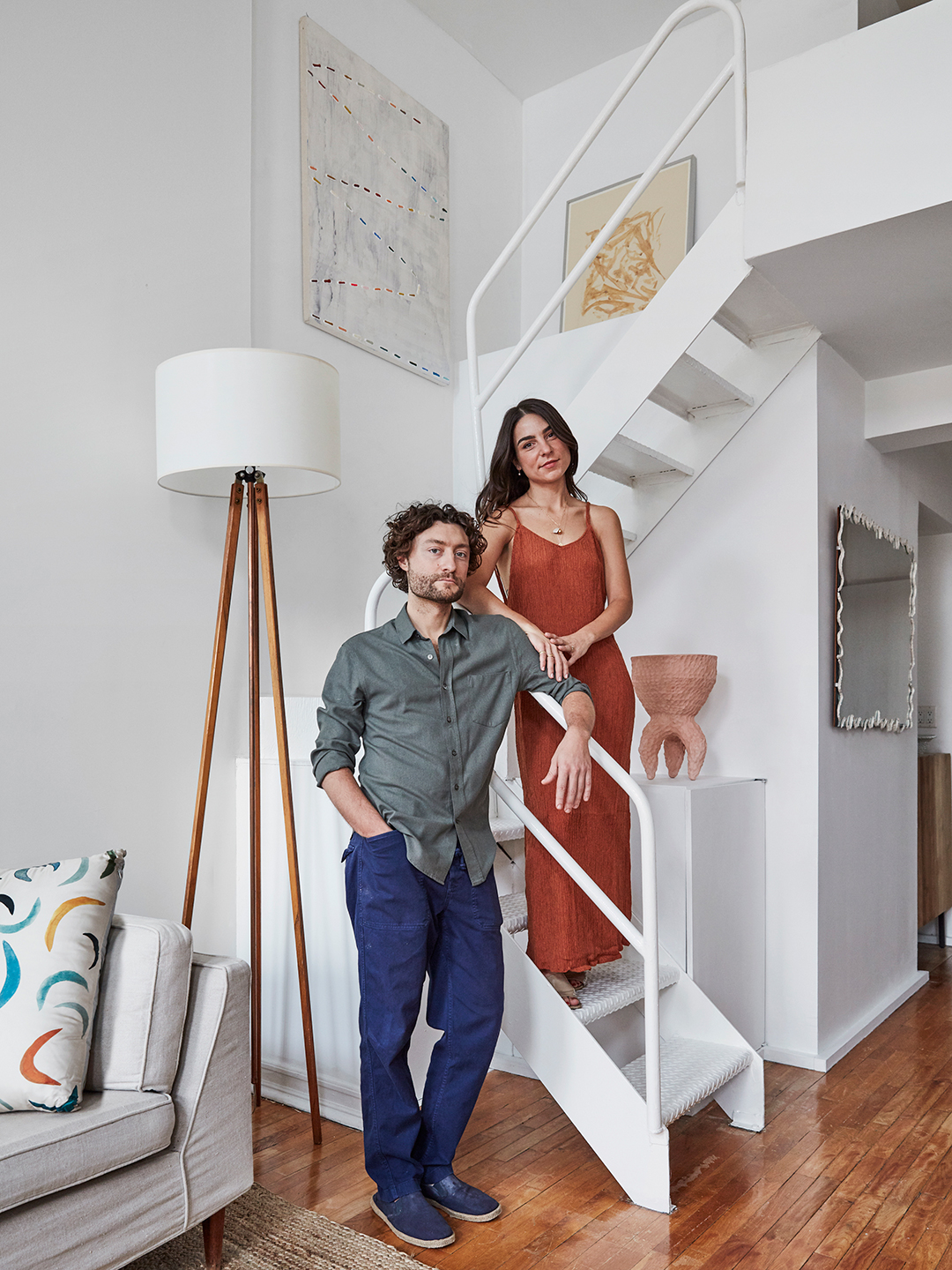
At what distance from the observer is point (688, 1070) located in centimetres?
250

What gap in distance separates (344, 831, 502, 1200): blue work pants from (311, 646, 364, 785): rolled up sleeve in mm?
171

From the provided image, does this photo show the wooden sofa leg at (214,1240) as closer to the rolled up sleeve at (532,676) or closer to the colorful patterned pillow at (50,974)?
the colorful patterned pillow at (50,974)

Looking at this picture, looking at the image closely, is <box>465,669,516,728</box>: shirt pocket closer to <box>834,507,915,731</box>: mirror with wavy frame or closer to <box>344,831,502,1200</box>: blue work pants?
<box>344,831,502,1200</box>: blue work pants

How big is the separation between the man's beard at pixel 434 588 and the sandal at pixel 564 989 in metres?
1.04

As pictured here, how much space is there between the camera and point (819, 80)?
261 centimetres

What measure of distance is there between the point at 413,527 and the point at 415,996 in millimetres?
1004

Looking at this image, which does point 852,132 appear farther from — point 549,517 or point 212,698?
point 212,698

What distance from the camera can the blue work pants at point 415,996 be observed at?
2072mm

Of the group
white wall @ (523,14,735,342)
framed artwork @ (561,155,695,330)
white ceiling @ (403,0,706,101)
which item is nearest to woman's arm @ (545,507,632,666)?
framed artwork @ (561,155,695,330)

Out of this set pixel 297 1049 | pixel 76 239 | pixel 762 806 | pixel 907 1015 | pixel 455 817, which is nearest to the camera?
pixel 455 817

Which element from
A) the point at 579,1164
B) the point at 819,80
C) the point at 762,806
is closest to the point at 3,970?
the point at 579,1164

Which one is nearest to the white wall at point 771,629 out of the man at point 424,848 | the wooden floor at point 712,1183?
the wooden floor at point 712,1183

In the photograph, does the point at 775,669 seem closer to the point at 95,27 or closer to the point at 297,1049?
the point at 297,1049

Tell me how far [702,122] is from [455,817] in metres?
3.48
